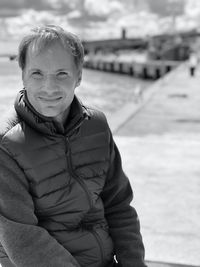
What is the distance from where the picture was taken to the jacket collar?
1.74 metres

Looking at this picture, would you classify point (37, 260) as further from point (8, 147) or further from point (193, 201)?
point (193, 201)

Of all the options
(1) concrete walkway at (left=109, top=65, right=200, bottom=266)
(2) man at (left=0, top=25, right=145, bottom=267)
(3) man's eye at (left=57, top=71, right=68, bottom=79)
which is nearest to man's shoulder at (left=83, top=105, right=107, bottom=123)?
(2) man at (left=0, top=25, right=145, bottom=267)

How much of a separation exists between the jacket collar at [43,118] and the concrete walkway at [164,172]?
1.82m

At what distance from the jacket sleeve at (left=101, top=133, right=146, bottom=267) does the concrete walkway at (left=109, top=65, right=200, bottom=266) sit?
1.38m

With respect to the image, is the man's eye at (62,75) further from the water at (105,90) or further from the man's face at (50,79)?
the water at (105,90)

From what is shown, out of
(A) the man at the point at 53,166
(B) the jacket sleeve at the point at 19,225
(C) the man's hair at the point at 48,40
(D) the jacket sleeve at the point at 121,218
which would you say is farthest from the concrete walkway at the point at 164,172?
(C) the man's hair at the point at 48,40

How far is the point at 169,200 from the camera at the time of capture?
15.2ft

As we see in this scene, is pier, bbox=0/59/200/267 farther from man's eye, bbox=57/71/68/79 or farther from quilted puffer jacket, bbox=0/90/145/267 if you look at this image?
man's eye, bbox=57/71/68/79

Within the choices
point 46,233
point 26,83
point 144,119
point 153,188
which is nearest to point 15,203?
point 46,233

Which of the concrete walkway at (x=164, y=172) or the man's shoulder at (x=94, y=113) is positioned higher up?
the man's shoulder at (x=94, y=113)

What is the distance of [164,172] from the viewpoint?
565cm

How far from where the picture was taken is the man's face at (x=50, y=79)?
5.53ft

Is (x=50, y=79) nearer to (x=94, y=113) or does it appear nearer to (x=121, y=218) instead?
(x=94, y=113)

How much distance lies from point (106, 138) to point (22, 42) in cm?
51
